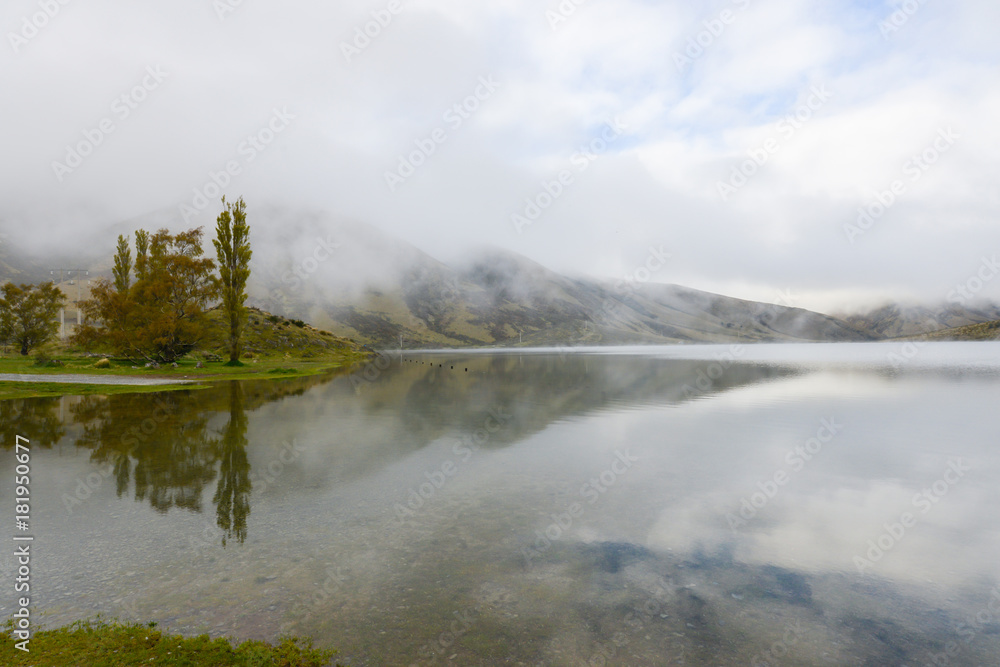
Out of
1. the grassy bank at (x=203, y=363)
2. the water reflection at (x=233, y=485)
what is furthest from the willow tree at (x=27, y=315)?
the water reflection at (x=233, y=485)

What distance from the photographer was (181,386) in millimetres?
45875

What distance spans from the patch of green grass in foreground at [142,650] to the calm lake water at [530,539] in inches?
13.6

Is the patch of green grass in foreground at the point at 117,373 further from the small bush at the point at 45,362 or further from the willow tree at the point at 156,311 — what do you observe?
the willow tree at the point at 156,311

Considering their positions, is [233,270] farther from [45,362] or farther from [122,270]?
[122,270]

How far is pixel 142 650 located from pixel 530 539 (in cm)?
747

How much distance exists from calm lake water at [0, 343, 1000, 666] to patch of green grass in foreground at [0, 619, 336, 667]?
0.35 m

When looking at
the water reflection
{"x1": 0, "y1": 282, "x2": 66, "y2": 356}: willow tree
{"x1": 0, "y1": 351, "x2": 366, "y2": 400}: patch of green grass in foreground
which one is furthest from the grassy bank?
the water reflection

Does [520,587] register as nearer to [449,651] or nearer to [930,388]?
[449,651]

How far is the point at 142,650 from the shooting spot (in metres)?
7.08

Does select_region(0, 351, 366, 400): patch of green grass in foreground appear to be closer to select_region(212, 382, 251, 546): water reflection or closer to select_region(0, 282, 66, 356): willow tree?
select_region(0, 282, 66, 356): willow tree

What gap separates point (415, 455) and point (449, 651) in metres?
13.1

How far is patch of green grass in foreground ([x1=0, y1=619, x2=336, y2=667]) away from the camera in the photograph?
22.4 ft

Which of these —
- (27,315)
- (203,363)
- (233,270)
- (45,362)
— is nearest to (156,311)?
(203,363)

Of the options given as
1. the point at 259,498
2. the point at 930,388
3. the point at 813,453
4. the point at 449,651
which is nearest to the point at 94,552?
the point at 259,498
